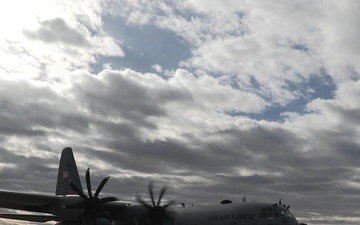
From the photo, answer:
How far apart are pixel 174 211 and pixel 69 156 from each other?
1429cm

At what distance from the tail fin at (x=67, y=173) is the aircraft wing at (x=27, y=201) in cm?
523

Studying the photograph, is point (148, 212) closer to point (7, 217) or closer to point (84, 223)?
point (84, 223)

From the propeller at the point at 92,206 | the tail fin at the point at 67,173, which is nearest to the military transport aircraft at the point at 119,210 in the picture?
the propeller at the point at 92,206

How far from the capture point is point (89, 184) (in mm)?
36250

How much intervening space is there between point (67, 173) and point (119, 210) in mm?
8548

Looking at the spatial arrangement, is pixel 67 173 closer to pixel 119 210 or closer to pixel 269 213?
pixel 119 210

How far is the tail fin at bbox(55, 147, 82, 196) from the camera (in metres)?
42.6

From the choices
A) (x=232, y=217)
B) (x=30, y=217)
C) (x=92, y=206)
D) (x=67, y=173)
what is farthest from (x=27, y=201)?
(x=232, y=217)

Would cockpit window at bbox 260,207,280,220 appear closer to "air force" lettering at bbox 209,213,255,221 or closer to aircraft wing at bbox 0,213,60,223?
"air force" lettering at bbox 209,213,255,221

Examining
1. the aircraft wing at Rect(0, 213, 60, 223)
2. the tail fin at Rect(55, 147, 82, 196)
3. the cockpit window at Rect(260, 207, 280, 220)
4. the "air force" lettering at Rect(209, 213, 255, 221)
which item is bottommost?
the aircraft wing at Rect(0, 213, 60, 223)

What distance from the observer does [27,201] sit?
35.5 metres

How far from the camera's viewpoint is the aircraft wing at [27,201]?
110 ft

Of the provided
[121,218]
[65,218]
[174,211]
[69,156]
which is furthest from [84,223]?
[69,156]

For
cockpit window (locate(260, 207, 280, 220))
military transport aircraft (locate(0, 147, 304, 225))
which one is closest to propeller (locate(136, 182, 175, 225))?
military transport aircraft (locate(0, 147, 304, 225))
